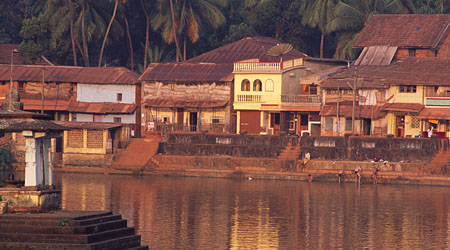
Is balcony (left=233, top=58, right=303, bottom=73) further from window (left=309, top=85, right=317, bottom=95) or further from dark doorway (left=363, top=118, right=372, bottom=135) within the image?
dark doorway (left=363, top=118, right=372, bottom=135)

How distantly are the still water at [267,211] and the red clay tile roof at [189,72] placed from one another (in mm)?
12122

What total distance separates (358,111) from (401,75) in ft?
11.9

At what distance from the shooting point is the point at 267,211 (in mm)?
42656

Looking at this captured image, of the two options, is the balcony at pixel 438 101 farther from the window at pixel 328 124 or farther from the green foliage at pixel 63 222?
the green foliage at pixel 63 222

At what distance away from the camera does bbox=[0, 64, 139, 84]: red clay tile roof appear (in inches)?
2849

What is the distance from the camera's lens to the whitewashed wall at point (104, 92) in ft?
239

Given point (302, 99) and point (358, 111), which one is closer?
point (358, 111)

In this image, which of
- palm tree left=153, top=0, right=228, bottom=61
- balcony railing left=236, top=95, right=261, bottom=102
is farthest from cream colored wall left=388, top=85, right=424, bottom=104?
palm tree left=153, top=0, right=228, bottom=61

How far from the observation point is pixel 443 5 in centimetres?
8144

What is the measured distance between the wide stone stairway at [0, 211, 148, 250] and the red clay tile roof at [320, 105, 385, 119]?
40.3 metres

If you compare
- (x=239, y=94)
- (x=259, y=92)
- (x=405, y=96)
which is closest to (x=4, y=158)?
(x=239, y=94)

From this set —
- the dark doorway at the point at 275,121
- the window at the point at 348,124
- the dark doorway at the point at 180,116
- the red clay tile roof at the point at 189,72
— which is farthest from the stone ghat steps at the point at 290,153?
the dark doorway at the point at 180,116

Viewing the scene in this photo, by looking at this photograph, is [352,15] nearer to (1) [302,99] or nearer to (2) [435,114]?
(1) [302,99]

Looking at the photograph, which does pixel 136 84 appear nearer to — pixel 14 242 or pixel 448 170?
pixel 448 170
